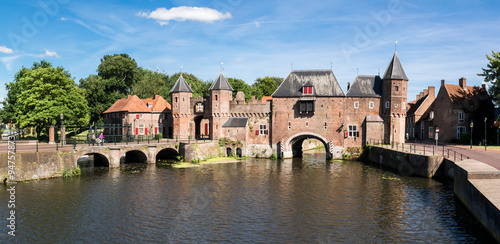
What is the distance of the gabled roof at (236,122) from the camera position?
47.1 metres

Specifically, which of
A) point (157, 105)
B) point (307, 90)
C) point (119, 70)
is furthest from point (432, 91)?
point (119, 70)

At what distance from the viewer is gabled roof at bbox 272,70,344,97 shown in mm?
46312

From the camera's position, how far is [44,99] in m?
44.9

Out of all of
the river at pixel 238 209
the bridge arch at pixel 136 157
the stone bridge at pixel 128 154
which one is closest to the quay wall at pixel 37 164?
the river at pixel 238 209

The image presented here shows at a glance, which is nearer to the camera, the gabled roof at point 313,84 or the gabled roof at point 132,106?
the gabled roof at point 313,84

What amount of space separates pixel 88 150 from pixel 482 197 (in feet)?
105

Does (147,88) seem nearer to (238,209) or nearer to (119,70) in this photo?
(119,70)

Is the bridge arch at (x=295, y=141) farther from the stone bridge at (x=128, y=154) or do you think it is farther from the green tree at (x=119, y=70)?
the green tree at (x=119, y=70)

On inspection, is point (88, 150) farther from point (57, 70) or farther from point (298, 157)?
point (298, 157)

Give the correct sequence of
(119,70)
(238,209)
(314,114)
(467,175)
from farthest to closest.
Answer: (119,70) → (314,114) → (238,209) → (467,175)

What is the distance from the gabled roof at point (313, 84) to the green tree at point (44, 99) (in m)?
28.9

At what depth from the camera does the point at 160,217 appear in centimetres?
1995

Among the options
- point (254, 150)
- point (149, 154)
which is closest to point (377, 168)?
point (254, 150)

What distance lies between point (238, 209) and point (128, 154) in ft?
94.7
